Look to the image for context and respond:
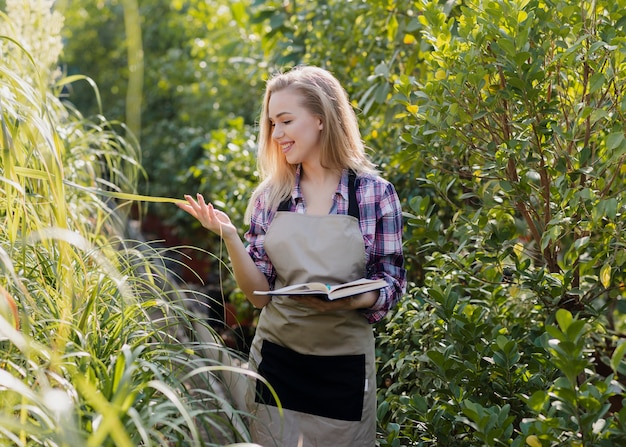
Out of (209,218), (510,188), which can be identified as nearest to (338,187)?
(209,218)

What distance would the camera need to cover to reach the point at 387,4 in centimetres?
358

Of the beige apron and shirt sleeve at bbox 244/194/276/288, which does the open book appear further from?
shirt sleeve at bbox 244/194/276/288

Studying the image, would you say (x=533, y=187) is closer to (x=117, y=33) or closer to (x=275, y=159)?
(x=275, y=159)

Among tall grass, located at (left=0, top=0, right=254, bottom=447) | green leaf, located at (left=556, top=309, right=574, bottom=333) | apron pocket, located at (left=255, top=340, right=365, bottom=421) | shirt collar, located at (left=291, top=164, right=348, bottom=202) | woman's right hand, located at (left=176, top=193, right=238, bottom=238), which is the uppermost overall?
shirt collar, located at (left=291, top=164, right=348, bottom=202)

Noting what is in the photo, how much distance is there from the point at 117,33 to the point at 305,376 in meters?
9.05

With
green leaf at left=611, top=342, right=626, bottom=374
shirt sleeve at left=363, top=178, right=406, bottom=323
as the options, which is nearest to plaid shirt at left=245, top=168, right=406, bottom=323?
shirt sleeve at left=363, top=178, right=406, bottom=323

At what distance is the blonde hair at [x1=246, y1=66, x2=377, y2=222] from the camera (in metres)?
2.50

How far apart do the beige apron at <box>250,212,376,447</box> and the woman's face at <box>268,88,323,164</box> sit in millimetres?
203

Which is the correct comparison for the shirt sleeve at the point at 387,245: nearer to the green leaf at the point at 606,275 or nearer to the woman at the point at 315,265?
the woman at the point at 315,265

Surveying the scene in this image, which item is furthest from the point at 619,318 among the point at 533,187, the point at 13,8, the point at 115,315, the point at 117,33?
the point at 117,33

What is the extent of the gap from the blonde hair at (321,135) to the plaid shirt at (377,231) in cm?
7

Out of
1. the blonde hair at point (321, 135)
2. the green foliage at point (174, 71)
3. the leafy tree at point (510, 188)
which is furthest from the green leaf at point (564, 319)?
the green foliage at point (174, 71)

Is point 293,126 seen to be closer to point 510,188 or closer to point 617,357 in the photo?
point 510,188

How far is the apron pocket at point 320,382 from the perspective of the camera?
7.79 ft
